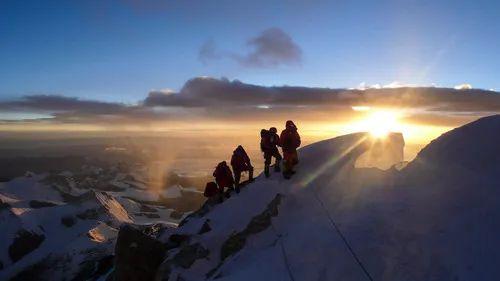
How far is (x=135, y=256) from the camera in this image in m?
22.8

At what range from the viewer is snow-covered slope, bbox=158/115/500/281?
1362 cm

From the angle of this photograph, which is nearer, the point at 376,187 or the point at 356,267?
the point at 356,267

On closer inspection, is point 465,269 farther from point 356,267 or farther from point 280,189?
point 280,189

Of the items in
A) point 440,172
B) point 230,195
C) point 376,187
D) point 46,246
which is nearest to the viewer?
point 440,172

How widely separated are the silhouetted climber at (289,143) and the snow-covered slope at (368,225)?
0.68 m

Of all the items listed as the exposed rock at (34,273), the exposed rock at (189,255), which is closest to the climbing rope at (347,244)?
the exposed rock at (189,255)

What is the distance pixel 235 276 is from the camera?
1738cm

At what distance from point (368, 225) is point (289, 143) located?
912cm

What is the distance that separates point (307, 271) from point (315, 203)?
5.21m

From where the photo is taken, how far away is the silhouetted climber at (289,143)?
24.4 meters

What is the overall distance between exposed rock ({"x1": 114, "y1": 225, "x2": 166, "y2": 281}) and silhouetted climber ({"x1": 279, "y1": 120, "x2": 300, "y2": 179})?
27.5 feet

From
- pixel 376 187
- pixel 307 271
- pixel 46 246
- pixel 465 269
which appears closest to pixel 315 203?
pixel 376 187

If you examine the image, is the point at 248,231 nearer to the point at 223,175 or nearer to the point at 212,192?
the point at 223,175

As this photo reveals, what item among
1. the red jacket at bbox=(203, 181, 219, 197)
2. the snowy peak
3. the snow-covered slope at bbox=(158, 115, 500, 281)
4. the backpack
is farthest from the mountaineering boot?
the snowy peak
